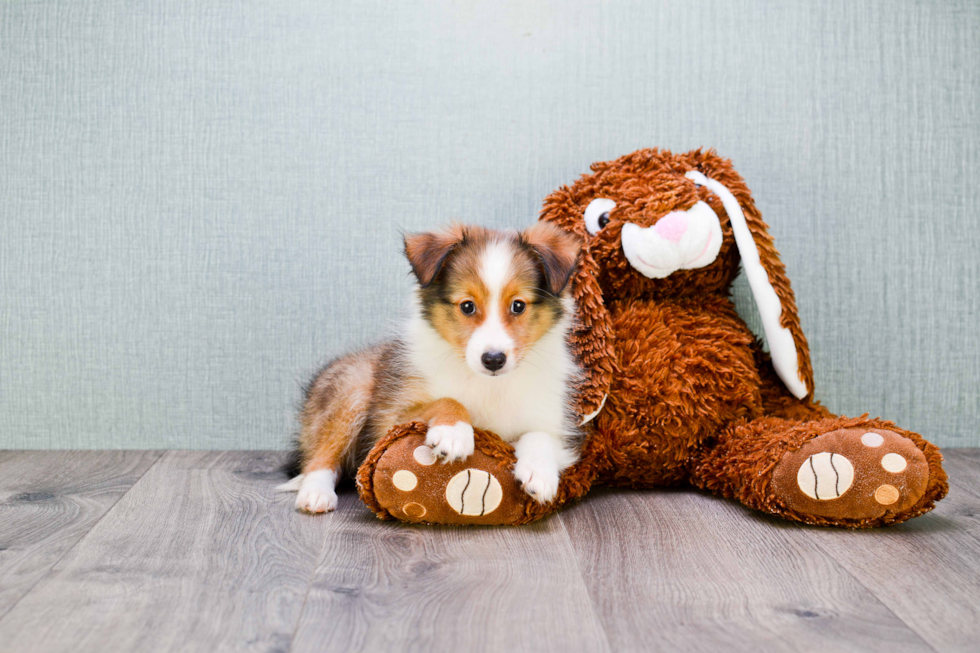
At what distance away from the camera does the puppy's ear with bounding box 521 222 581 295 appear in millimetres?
1808

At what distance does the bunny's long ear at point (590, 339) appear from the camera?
6.47 ft

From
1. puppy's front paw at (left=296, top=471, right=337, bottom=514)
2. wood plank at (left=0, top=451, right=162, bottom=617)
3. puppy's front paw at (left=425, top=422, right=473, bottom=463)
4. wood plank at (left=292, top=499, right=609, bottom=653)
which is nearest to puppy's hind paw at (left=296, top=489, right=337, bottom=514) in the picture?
puppy's front paw at (left=296, top=471, right=337, bottom=514)

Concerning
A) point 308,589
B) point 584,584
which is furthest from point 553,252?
point 308,589

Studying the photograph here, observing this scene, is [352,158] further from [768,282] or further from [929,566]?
[929,566]

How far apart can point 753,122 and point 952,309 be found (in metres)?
0.94

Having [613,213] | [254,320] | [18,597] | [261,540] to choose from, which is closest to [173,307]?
[254,320]

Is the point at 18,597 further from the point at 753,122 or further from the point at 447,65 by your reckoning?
the point at 753,122

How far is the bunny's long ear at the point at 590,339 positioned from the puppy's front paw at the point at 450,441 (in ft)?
1.29

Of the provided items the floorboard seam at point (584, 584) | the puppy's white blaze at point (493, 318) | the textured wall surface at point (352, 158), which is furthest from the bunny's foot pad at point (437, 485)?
the textured wall surface at point (352, 158)

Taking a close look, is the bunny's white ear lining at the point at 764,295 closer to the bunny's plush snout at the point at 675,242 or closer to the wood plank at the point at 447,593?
the bunny's plush snout at the point at 675,242

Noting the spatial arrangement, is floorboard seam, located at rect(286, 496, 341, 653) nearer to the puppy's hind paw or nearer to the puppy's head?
the puppy's hind paw

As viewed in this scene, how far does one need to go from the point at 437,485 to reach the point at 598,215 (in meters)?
0.91

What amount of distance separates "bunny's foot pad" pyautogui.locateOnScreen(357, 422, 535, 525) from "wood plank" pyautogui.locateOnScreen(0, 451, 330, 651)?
18cm

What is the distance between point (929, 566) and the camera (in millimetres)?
1509
